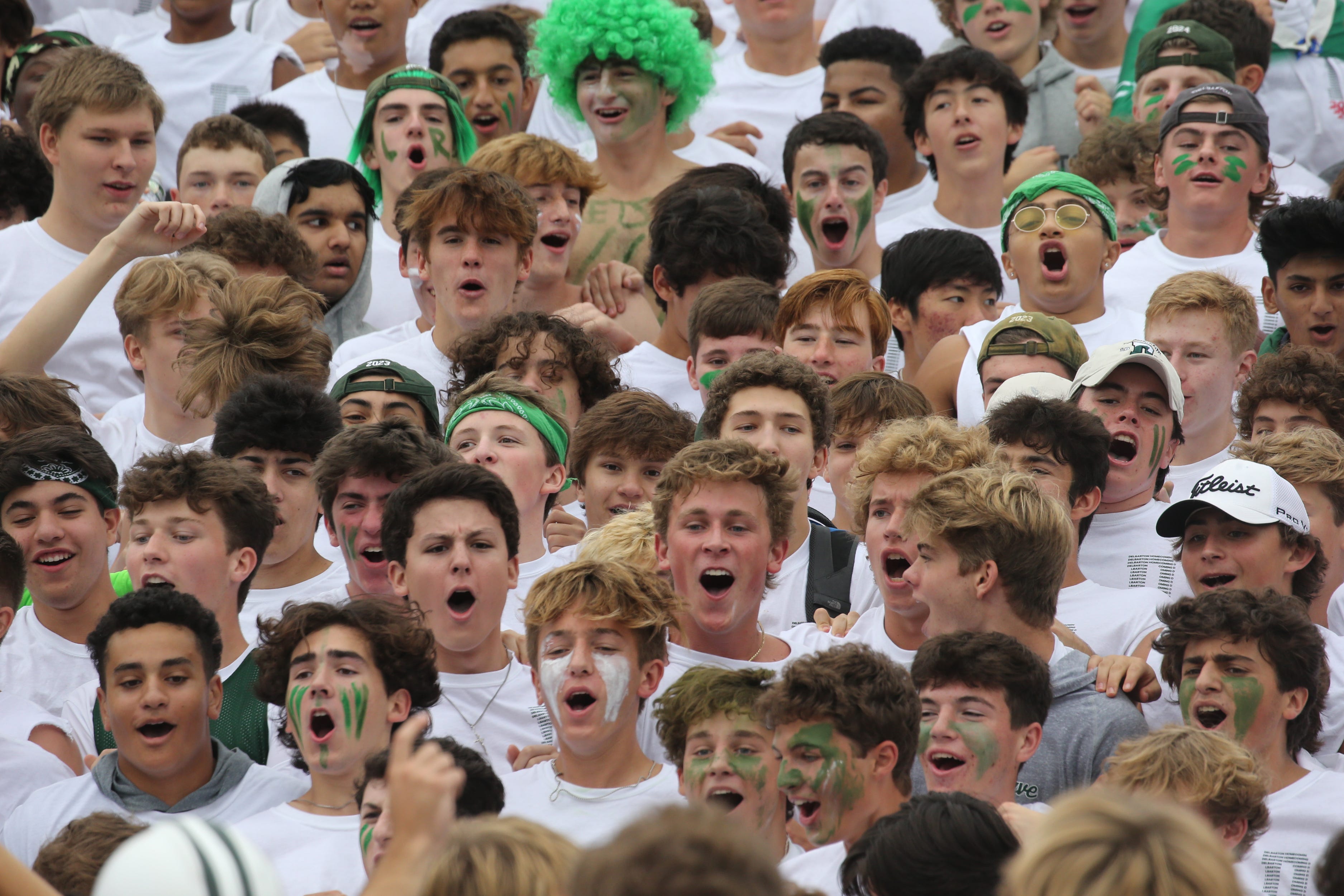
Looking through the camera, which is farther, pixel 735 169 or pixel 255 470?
pixel 735 169

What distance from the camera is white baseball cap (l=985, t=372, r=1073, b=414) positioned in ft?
22.0

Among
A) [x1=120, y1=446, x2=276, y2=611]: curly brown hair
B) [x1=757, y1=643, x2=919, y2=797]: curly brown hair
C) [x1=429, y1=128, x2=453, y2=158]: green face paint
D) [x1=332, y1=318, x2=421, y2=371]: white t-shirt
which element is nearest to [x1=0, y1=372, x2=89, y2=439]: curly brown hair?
[x1=120, y1=446, x2=276, y2=611]: curly brown hair

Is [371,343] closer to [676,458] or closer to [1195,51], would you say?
[676,458]

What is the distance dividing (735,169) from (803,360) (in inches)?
64.0

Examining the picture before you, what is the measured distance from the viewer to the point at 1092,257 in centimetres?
771

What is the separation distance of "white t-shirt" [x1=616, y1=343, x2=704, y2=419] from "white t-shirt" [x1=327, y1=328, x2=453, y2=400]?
739 millimetres

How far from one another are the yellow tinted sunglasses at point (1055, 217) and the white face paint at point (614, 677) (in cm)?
325

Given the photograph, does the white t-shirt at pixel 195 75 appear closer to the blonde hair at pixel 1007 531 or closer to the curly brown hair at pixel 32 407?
the curly brown hair at pixel 32 407

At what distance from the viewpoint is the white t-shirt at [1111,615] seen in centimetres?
595

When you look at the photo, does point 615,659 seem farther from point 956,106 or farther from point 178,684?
point 956,106

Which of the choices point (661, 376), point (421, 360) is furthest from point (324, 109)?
point (661, 376)

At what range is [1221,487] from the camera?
19.7 ft

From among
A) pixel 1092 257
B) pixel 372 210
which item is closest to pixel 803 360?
pixel 1092 257

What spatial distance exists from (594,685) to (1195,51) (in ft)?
17.5
